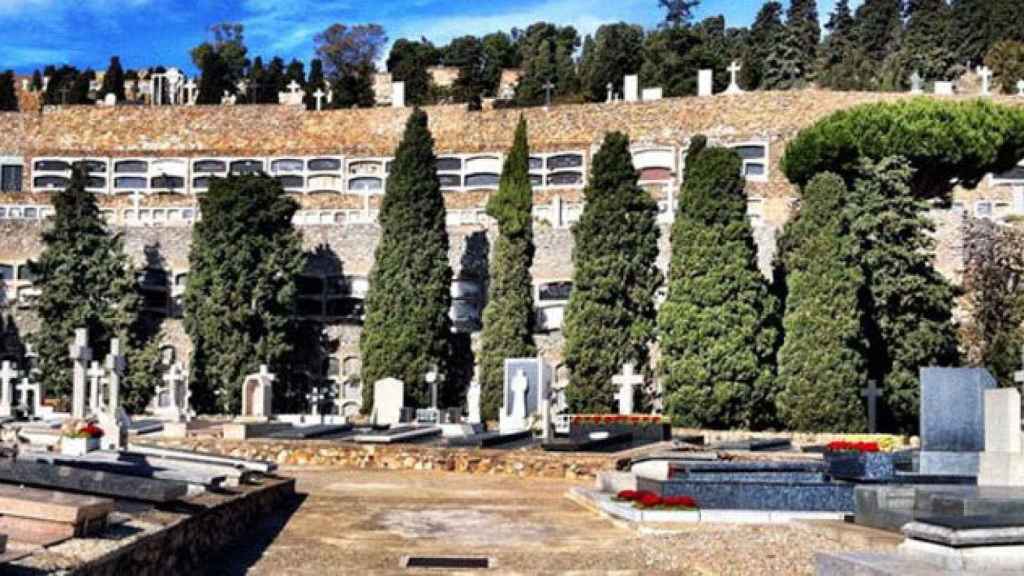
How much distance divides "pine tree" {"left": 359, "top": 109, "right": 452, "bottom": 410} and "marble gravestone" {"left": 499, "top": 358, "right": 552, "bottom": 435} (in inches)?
260

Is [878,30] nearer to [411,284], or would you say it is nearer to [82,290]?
[411,284]

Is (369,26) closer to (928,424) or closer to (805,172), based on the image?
(805,172)

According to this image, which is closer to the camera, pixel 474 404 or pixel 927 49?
pixel 474 404

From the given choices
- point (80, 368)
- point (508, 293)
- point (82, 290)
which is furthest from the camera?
point (82, 290)

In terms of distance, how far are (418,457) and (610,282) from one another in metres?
13.7

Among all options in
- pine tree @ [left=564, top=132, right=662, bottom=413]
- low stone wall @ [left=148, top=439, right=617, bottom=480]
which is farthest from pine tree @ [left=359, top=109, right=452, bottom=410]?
low stone wall @ [left=148, top=439, right=617, bottom=480]

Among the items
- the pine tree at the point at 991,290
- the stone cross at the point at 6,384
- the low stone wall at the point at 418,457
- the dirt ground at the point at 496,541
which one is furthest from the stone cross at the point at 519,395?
the stone cross at the point at 6,384

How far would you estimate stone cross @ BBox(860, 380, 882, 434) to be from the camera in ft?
101

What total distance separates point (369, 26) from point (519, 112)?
45274 mm

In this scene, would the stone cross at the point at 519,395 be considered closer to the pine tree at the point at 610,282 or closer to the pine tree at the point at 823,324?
the pine tree at the point at 610,282

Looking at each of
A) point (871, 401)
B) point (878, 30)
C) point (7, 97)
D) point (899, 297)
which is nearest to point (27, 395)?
point (871, 401)

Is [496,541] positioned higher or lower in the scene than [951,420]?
lower

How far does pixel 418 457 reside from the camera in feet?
77.2

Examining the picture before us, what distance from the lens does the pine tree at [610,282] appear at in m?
35.8
